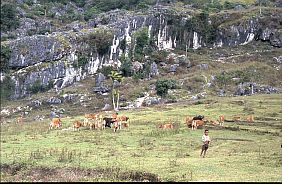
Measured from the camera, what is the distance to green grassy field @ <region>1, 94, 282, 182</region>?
Answer: 23547 millimetres

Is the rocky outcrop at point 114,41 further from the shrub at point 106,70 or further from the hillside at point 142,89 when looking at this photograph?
the shrub at point 106,70

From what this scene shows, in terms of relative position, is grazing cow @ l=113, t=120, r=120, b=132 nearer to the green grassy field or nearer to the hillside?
the hillside

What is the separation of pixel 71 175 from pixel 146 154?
326 inches

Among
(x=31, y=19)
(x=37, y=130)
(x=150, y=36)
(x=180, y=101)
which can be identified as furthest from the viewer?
(x=31, y=19)

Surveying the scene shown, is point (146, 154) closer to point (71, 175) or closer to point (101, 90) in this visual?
point (71, 175)

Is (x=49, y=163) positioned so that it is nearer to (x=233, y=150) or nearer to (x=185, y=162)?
(x=185, y=162)

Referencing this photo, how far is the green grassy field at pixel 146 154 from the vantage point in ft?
Answer: 77.3

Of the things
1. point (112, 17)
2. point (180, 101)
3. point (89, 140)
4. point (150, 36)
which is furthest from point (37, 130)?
point (112, 17)

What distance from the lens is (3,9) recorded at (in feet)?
445

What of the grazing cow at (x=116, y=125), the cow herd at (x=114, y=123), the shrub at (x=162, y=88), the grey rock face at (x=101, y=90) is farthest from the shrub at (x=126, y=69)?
the grazing cow at (x=116, y=125)

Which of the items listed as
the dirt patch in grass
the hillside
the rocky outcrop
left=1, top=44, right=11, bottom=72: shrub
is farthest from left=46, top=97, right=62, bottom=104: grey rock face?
the dirt patch in grass

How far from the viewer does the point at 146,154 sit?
101 feet

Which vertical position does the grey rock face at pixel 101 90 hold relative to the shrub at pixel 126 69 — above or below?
below

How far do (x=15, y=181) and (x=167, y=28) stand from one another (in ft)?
359
